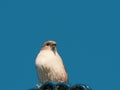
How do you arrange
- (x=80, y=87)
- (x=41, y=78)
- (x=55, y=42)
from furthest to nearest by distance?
(x=55, y=42)
(x=41, y=78)
(x=80, y=87)

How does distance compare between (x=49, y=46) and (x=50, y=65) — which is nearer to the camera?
(x=50, y=65)

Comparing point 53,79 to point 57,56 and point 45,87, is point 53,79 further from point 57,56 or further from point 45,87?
point 45,87

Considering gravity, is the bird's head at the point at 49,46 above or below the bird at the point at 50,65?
above

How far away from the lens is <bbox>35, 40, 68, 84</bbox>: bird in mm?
21125

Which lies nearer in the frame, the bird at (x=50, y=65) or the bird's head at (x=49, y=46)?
the bird at (x=50, y=65)

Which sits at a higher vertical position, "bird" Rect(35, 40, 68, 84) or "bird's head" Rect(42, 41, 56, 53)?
"bird's head" Rect(42, 41, 56, 53)

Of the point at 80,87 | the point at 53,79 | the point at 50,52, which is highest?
the point at 50,52

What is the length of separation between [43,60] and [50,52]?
0.76m

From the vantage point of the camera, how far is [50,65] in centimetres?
2159

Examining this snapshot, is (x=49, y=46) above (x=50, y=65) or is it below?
above

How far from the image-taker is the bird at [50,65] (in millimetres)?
21125

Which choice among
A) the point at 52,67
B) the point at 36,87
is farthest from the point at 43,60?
the point at 36,87

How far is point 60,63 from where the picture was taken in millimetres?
21828

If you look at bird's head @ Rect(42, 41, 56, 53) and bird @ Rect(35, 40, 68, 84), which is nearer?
bird @ Rect(35, 40, 68, 84)
